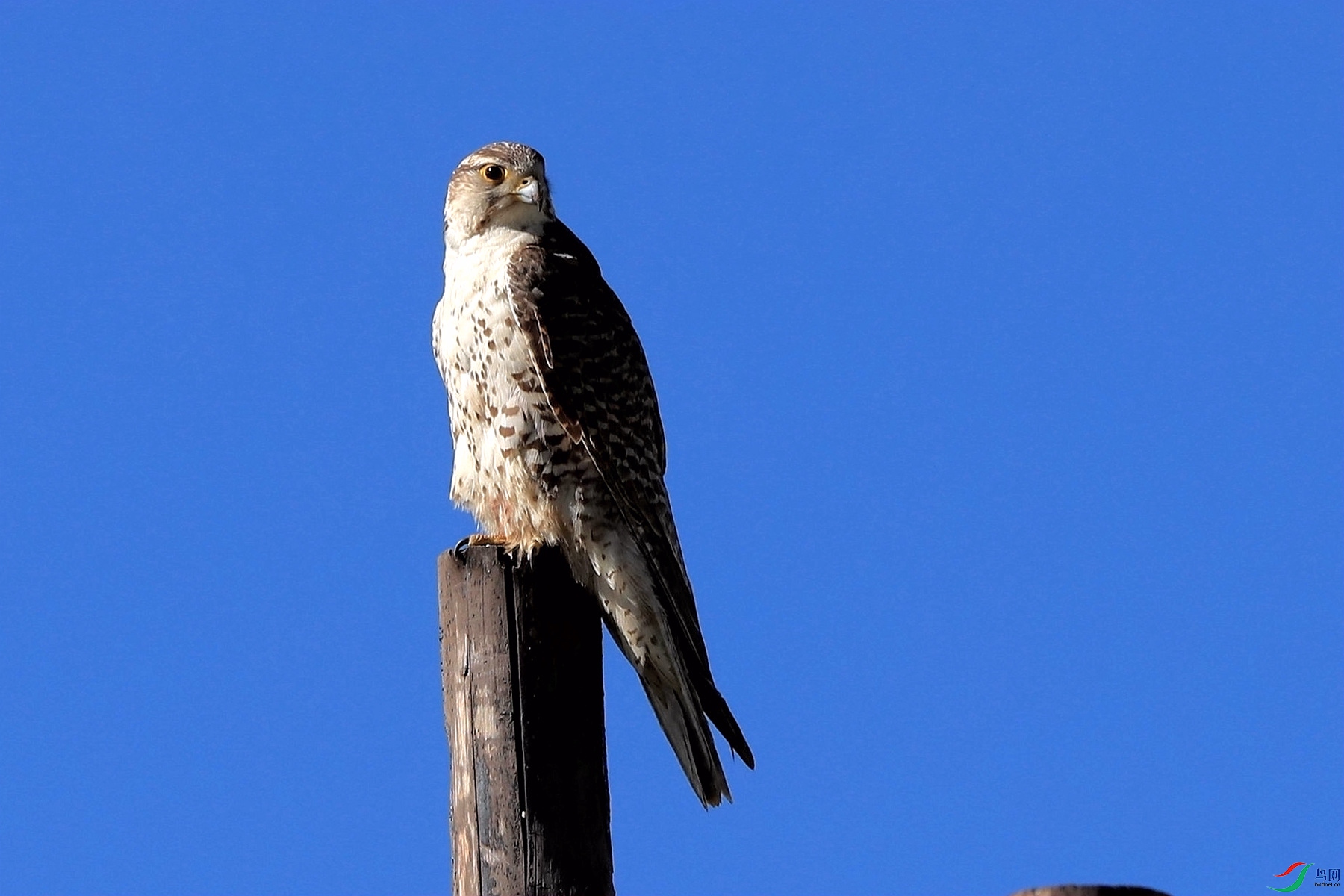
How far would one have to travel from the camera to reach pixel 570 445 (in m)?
5.25

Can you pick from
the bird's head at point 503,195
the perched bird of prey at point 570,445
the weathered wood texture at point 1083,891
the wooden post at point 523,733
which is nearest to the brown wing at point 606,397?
the perched bird of prey at point 570,445

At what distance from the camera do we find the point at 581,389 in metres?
5.34

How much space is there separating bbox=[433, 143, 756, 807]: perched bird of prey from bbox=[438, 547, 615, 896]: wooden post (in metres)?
1.02

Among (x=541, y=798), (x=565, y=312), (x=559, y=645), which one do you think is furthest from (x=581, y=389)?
(x=541, y=798)

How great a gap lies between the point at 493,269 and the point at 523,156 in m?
0.52

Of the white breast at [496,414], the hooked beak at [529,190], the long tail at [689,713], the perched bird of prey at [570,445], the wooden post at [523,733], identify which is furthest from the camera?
the hooked beak at [529,190]

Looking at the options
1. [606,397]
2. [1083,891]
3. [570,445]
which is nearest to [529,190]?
[606,397]

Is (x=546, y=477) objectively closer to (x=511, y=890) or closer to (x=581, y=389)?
(x=581, y=389)

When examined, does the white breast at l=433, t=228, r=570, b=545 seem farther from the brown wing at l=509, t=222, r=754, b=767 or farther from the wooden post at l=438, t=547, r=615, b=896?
the wooden post at l=438, t=547, r=615, b=896

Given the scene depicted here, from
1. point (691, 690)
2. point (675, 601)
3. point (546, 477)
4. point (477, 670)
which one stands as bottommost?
point (477, 670)

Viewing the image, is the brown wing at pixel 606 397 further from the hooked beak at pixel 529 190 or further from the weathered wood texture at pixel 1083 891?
the weathered wood texture at pixel 1083 891

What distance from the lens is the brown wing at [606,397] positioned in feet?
17.2

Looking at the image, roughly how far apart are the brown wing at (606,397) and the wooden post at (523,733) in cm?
125

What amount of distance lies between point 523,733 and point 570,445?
1728 mm
